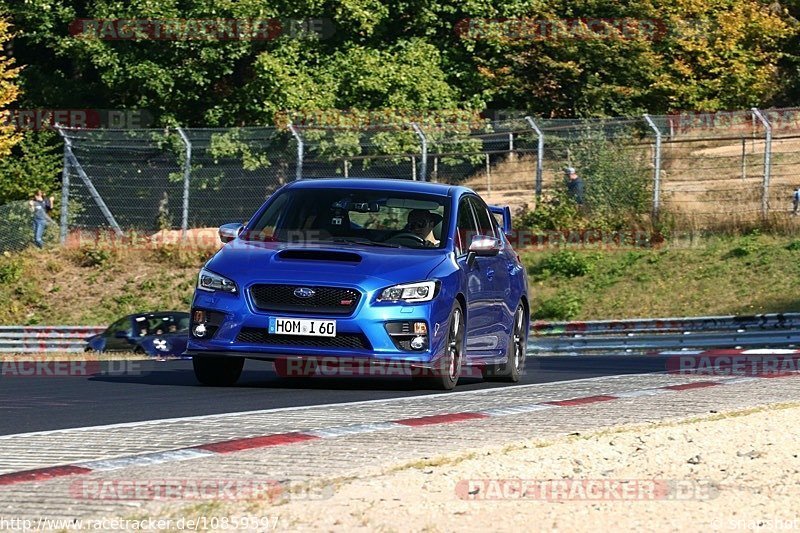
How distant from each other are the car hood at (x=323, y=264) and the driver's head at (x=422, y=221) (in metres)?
0.46

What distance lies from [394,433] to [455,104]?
104 ft

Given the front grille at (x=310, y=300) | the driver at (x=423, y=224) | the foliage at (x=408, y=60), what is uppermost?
the foliage at (x=408, y=60)

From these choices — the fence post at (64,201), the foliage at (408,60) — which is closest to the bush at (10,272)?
the fence post at (64,201)

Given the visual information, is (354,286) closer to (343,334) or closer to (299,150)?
(343,334)

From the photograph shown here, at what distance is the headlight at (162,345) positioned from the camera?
24.2m

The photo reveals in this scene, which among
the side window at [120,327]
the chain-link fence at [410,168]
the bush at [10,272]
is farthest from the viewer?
the bush at [10,272]

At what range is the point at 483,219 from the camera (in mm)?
14086

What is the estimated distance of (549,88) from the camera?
145ft

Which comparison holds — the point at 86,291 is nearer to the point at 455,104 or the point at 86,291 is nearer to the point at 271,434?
the point at 455,104

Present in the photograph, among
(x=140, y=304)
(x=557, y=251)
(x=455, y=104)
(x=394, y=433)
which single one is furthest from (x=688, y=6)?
(x=394, y=433)

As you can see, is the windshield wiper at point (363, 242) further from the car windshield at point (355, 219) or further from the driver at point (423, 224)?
the driver at point (423, 224)

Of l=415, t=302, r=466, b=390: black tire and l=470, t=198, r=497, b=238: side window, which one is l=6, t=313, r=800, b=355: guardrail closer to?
l=470, t=198, r=497, b=238: side window

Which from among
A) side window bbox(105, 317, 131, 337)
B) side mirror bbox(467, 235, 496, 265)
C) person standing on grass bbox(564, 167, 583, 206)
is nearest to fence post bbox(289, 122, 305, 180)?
person standing on grass bbox(564, 167, 583, 206)

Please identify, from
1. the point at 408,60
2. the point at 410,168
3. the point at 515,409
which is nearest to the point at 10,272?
the point at 410,168
